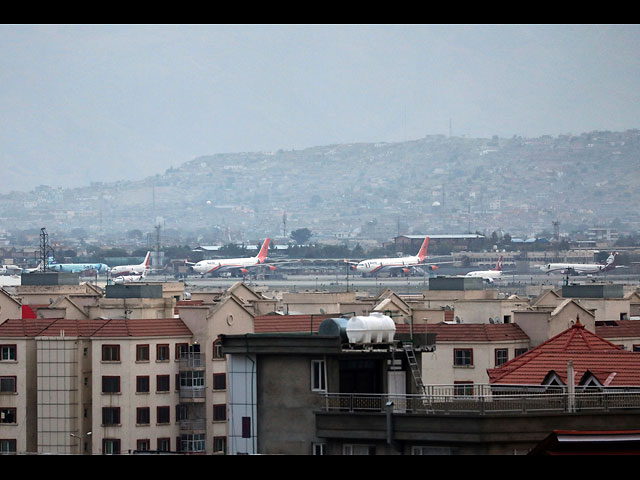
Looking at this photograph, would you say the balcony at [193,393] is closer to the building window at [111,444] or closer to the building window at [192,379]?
the building window at [192,379]

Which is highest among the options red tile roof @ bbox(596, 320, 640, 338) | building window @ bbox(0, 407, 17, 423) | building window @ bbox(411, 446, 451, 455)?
red tile roof @ bbox(596, 320, 640, 338)

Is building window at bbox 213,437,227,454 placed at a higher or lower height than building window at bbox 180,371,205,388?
lower

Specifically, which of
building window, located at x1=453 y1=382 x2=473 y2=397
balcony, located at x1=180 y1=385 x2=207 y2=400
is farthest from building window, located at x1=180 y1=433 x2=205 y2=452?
building window, located at x1=453 y1=382 x2=473 y2=397

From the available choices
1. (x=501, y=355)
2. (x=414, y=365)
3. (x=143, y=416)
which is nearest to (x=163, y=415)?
(x=143, y=416)

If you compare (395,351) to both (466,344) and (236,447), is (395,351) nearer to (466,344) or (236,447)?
(236,447)

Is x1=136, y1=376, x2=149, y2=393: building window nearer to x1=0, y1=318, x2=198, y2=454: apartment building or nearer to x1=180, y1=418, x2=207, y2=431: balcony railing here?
x1=0, y1=318, x2=198, y2=454: apartment building
